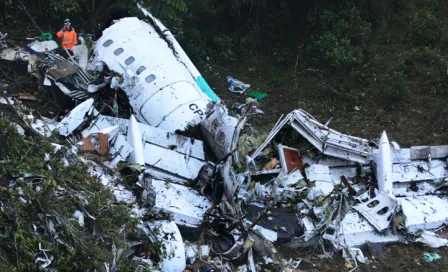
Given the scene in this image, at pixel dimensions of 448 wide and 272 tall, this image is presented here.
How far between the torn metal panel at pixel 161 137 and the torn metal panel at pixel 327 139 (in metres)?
2.03

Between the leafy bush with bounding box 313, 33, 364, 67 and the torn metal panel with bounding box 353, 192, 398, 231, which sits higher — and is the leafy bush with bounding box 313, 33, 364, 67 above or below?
above

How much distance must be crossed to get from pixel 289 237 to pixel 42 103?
20.2ft

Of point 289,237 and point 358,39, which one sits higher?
point 358,39

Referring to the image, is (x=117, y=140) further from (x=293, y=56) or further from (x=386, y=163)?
(x=293, y=56)

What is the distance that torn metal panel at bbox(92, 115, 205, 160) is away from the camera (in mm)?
10617

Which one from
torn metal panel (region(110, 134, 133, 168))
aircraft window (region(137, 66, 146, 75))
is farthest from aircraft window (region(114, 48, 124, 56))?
torn metal panel (region(110, 134, 133, 168))

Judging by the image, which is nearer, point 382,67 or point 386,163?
point 386,163

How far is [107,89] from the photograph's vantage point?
12.1 metres

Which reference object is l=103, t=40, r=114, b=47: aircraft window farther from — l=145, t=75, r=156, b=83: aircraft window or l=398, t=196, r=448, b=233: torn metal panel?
l=398, t=196, r=448, b=233: torn metal panel

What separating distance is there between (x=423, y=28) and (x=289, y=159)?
8.10m

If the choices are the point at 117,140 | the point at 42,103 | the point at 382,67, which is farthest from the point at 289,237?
the point at 382,67

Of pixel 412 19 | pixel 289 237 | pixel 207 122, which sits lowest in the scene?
pixel 289 237

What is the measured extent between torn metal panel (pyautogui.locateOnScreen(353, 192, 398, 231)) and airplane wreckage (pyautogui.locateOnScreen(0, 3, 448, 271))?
0.06ft

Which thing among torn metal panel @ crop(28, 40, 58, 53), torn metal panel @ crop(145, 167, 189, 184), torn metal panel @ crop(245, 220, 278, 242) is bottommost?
torn metal panel @ crop(245, 220, 278, 242)
